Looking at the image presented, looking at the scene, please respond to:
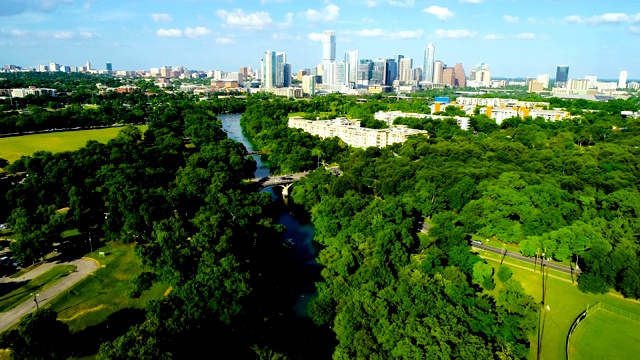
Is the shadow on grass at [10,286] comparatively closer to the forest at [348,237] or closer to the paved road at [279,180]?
the forest at [348,237]

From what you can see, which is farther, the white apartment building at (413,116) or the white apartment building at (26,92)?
the white apartment building at (26,92)

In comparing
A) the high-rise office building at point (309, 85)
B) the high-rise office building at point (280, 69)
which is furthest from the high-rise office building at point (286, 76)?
the high-rise office building at point (309, 85)

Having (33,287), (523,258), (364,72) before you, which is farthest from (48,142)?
(364,72)

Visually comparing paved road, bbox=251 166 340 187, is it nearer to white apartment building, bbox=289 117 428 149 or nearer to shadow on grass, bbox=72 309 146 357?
white apartment building, bbox=289 117 428 149

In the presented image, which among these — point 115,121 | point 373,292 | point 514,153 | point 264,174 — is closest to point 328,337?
point 373,292

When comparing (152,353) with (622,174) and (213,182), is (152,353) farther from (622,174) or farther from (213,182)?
(622,174)

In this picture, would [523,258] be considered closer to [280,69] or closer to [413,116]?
[413,116]

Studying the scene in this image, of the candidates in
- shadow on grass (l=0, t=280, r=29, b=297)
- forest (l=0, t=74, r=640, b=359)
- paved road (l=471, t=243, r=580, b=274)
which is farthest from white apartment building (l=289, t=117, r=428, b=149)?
shadow on grass (l=0, t=280, r=29, b=297)
